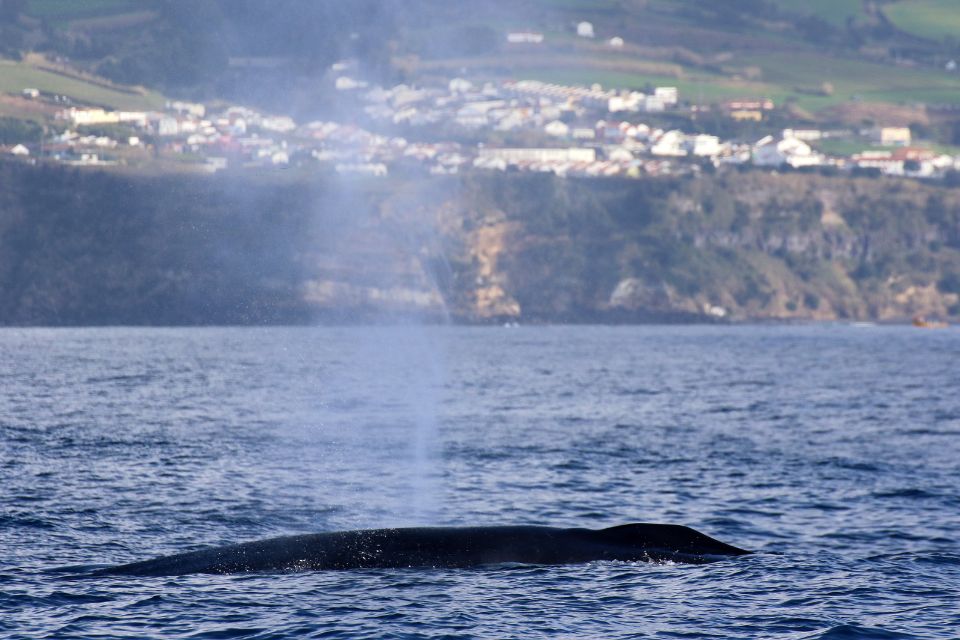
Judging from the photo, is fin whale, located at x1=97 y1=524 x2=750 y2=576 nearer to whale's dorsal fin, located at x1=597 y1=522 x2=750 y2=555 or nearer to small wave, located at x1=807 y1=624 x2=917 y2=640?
whale's dorsal fin, located at x1=597 y1=522 x2=750 y2=555

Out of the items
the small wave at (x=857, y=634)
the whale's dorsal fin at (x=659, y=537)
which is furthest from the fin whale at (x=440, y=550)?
the small wave at (x=857, y=634)

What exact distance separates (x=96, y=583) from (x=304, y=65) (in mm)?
54222

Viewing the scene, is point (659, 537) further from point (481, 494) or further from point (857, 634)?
point (481, 494)

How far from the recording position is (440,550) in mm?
23344

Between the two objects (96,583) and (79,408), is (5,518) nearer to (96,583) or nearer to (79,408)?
(96,583)

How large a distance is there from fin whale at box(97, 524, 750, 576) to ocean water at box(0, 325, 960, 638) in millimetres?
412

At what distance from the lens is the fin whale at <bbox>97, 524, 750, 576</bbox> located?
916 inches

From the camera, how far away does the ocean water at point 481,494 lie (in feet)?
68.1

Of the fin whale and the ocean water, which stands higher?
the fin whale

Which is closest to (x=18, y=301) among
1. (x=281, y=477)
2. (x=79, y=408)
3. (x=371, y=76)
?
(x=371, y=76)

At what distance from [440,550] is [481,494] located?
12915mm

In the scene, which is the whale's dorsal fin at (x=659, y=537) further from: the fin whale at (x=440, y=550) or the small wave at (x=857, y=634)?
the small wave at (x=857, y=634)

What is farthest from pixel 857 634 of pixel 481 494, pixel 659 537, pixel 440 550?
pixel 481 494

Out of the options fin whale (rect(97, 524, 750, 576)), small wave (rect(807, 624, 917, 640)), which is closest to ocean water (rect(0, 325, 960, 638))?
small wave (rect(807, 624, 917, 640))
